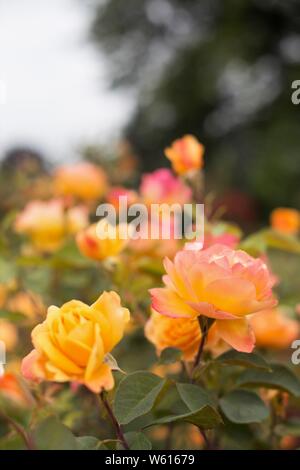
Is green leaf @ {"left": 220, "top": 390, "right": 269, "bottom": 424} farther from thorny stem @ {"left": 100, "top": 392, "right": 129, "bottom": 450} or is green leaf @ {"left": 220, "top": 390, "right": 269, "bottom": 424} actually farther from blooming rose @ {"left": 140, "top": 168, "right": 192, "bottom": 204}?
blooming rose @ {"left": 140, "top": 168, "right": 192, "bottom": 204}

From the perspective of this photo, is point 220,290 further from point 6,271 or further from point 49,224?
point 49,224

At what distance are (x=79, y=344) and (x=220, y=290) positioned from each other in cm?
8

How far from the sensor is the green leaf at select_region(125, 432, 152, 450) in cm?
41

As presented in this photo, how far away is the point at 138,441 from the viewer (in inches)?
16.4

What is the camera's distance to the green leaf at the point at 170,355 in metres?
0.48

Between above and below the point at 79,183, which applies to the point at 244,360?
below

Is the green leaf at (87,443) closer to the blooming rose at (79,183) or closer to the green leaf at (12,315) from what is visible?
the green leaf at (12,315)

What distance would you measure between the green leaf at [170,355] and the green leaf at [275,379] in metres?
0.06

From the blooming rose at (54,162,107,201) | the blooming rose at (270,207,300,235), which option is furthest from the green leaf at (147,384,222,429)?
the blooming rose at (54,162,107,201)

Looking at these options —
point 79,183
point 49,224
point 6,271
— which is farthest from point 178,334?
point 79,183

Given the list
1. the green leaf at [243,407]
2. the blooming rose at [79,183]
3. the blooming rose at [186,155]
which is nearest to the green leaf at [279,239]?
the blooming rose at [186,155]

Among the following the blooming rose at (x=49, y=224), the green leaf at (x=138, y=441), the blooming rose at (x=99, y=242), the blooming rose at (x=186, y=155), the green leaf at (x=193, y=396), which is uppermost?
the blooming rose at (x=186, y=155)

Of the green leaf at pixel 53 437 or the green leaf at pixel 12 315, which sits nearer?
the green leaf at pixel 53 437
